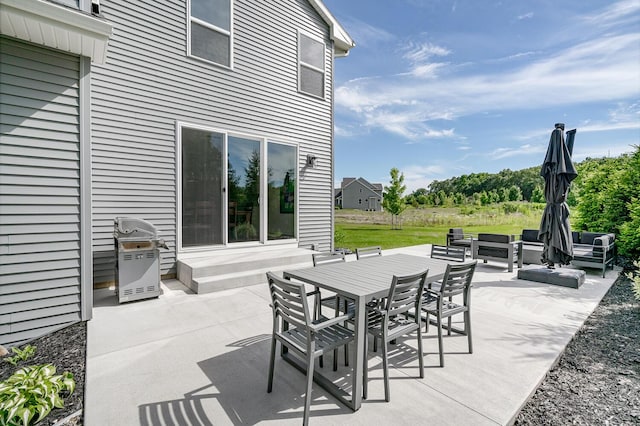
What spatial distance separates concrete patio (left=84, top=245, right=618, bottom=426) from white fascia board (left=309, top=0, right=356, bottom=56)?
7541mm

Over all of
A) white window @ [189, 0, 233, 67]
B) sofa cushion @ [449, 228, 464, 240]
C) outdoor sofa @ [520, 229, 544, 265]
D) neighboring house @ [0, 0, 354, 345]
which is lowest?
outdoor sofa @ [520, 229, 544, 265]

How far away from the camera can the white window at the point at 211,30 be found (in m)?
5.75

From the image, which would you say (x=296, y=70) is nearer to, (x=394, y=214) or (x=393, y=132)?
(x=394, y=214)

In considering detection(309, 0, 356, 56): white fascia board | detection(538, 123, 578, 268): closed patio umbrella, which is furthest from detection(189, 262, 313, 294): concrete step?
detection(309, 0, 356, 56): white fascia board

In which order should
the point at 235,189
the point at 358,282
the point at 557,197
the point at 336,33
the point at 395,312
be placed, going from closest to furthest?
1. the point at 395,312
2. the point at 358,282
3. the point at 557,197
4. the point at 235,189
5. the point at 336,33

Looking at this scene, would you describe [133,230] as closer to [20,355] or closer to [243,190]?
[20,355]

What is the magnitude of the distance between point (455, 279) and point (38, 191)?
462 centimetres

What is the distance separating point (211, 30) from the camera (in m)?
5.94

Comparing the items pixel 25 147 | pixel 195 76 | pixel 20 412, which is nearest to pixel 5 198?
pixel 25 147

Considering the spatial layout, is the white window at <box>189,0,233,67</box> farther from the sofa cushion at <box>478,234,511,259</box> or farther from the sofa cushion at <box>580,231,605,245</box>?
the sofa cushion at <box>580,231,605,245</box>

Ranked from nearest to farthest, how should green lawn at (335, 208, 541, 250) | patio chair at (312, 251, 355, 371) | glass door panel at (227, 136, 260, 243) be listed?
1. patio chair at (312, 251, 355, 371)
2. glass door panel at (227, 136, 260, 243)
3. green lawn at (335, 208, 541, 250)

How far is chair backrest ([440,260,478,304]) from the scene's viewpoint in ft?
8.76

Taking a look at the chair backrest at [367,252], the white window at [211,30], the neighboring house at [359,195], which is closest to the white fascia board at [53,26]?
the white window at [211,30]

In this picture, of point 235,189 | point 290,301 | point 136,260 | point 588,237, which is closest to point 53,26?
point 136,260
